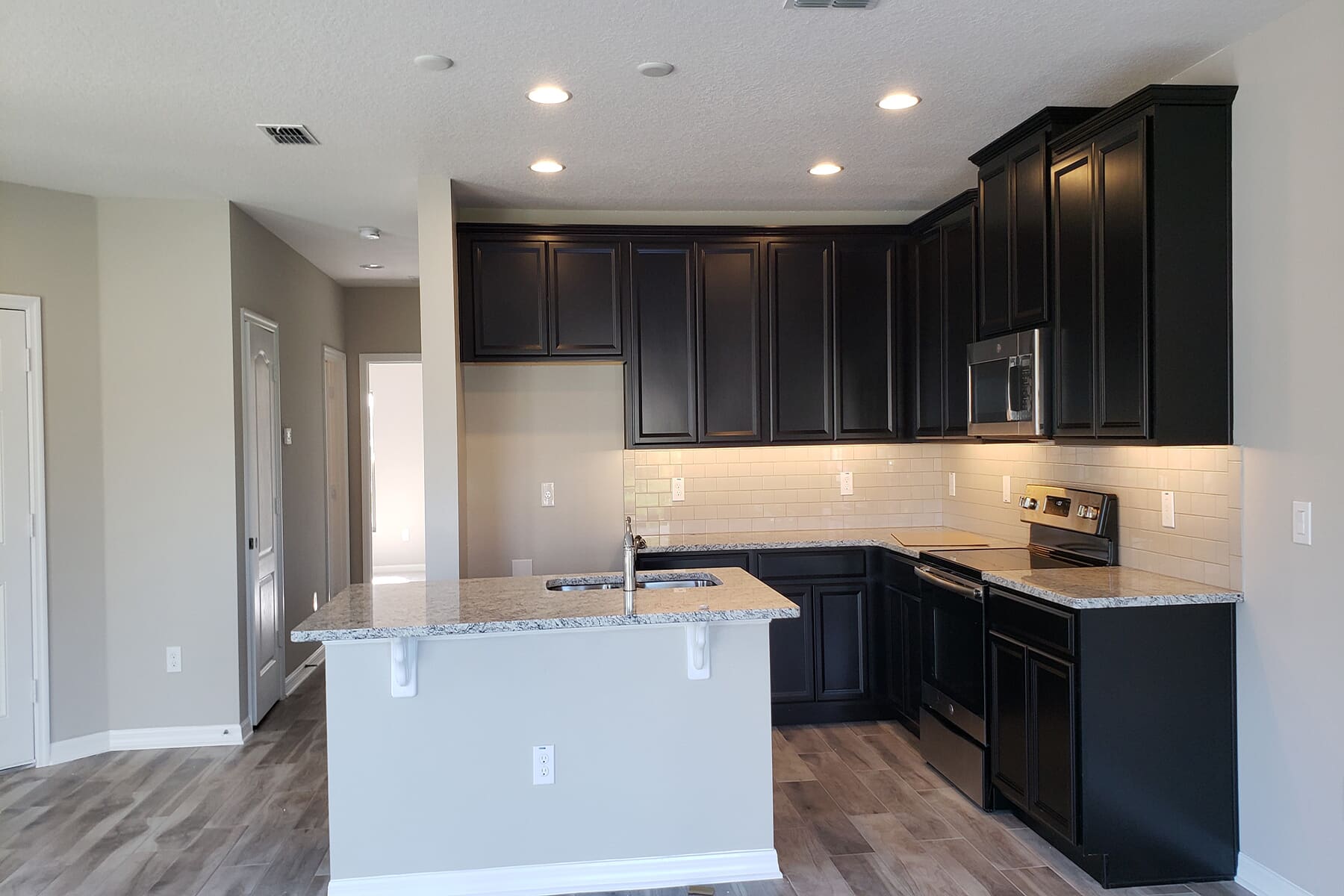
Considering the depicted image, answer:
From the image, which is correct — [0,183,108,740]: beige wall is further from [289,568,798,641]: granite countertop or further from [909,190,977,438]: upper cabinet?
[909,190,977,438]: upper cabinet

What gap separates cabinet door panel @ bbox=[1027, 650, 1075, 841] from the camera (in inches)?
117

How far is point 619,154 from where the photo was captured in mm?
3951

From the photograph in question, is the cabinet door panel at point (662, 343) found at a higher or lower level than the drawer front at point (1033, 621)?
higher

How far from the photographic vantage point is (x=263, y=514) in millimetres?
5148

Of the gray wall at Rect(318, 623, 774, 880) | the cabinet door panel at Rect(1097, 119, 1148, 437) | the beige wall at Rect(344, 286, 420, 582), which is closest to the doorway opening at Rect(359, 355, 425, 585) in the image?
the beige wall at Rect(344, 286, 420, 582)

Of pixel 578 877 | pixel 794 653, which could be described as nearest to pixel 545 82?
pixel 578 877

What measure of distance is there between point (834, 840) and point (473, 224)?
3.31m

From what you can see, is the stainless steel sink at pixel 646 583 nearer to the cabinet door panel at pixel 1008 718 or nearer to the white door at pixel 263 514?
the cabinet door panel at pixel 1008 718

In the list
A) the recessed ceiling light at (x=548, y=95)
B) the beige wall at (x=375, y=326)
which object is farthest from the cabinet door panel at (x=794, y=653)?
the beige wall at (x=375, y=326)

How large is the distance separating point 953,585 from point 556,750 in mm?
1756

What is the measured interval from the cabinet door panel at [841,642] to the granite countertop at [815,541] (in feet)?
0.77

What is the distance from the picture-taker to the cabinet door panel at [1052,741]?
117 inches

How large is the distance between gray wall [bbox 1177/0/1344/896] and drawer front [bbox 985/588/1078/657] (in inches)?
21.5

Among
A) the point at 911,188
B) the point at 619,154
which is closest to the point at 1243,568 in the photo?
the point at 911,188
